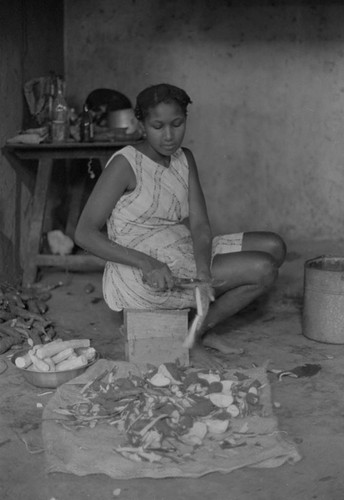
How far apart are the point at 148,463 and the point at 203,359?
1094 millimetres

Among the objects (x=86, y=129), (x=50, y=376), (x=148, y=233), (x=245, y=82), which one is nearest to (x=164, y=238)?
(x=148, y=233)

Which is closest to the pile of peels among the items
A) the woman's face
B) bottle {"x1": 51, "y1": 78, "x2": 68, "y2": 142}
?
the woman's face

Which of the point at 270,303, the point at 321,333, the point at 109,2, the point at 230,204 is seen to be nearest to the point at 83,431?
the point at 321,333

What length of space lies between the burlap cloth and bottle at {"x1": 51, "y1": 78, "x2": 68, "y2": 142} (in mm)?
2670

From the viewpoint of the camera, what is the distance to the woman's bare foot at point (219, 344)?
152 inches

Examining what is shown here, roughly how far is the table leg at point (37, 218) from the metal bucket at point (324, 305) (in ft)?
6.80

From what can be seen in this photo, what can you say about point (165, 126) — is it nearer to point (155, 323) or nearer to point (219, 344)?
point (155, 323)

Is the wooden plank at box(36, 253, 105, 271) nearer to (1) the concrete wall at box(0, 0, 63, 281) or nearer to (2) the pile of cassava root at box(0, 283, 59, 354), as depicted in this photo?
(1) the concrete wall at box(0, 0, 63, 281)

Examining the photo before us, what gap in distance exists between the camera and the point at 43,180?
17.0ft

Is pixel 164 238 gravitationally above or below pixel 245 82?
below

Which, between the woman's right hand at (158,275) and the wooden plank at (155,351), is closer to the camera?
the woman's right hand at (158,275)

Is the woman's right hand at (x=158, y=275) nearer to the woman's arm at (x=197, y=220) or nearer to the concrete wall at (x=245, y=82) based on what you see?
the woman's arm at (x=197, y=220)

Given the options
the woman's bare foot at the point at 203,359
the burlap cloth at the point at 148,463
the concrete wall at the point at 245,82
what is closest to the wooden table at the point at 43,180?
the concrete wall at the point at 245,82

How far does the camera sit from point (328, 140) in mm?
6117
